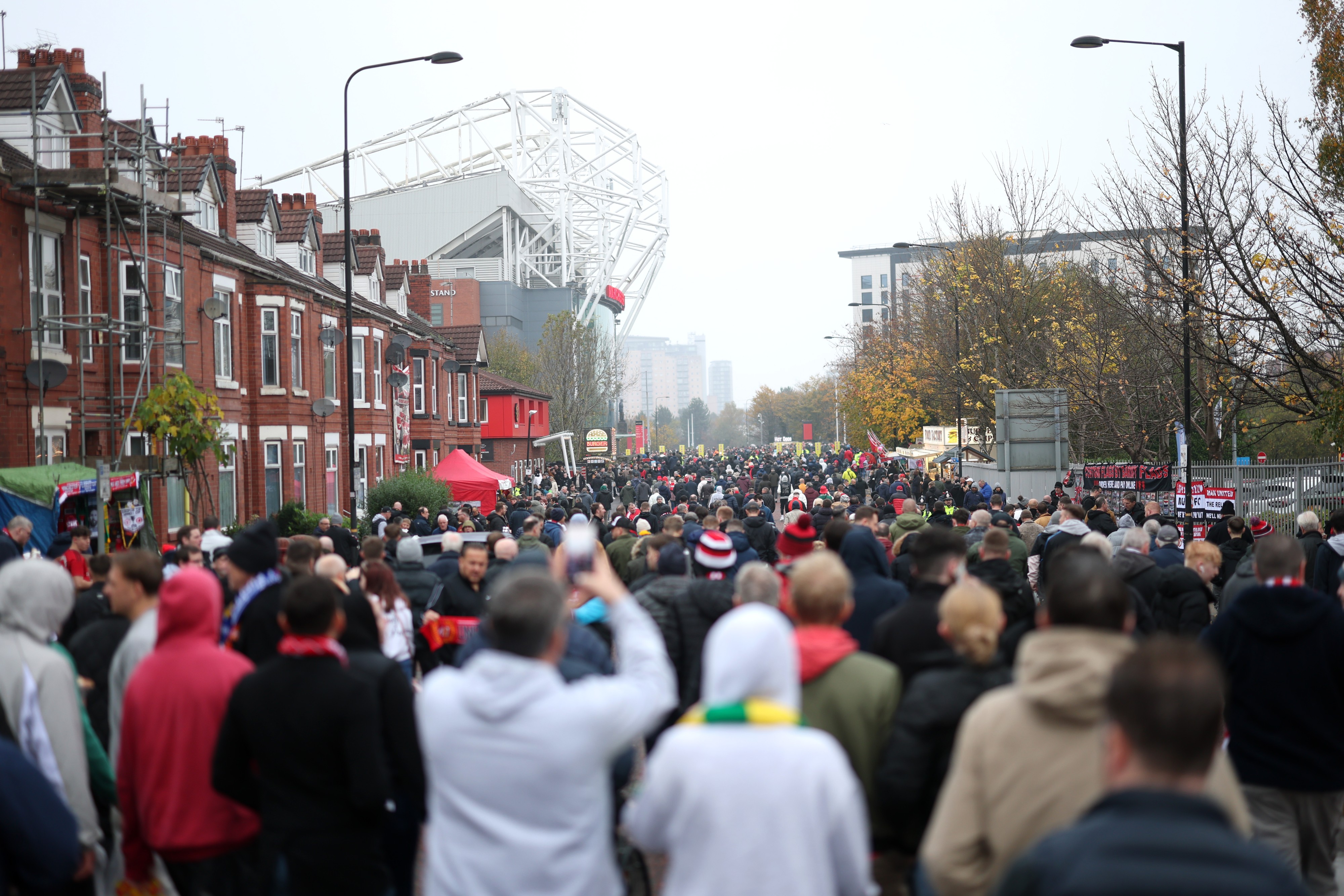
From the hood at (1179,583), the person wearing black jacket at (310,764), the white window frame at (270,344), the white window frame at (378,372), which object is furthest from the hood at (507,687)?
the white window frame at (378,372)

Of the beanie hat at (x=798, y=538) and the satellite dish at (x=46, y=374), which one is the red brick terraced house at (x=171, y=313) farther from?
the beanie hat at (x=798, y=538)

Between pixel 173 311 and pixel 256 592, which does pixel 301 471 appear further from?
pixel 256 592

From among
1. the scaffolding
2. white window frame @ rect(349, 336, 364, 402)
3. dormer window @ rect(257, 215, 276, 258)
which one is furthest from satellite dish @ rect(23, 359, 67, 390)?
white window frame @ rect(349, 336, 364, 402)

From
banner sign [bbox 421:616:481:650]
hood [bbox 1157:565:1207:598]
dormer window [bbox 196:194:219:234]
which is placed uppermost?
dormer window [bbox 196:194:219:234]

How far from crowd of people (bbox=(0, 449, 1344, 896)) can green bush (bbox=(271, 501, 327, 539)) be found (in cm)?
1685

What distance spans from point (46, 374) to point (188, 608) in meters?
15.2

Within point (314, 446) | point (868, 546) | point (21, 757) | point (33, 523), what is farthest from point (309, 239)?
point (21, 757)

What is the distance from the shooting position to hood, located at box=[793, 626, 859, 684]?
169 inches

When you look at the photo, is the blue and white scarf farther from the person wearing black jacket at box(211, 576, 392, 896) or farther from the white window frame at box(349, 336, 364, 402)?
the white window frame at box(349, 336, 364, 402)

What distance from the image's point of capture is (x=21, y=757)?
3.59 m

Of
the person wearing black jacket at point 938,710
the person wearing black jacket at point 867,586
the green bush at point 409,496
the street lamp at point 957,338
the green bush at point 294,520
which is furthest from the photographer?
the street lamp at point 957,338

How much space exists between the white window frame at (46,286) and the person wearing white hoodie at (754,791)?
17055mm

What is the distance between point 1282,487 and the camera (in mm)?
20594

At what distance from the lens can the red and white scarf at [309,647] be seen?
13.9 ft
